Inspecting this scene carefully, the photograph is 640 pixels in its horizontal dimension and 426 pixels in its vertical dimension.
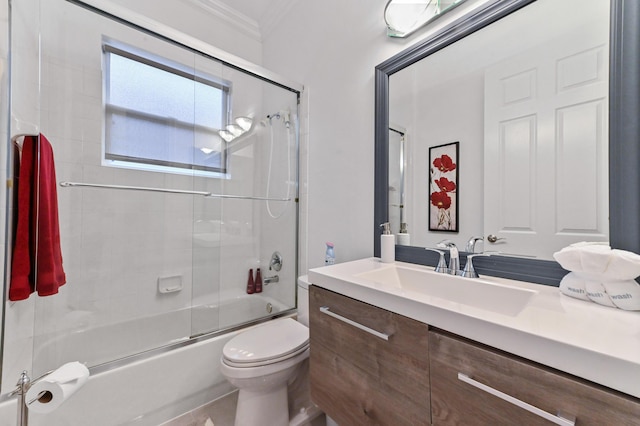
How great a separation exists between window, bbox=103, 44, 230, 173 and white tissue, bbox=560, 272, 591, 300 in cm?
195

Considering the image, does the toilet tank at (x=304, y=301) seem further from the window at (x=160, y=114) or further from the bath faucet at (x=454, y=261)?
the window at (x=160, y=114)

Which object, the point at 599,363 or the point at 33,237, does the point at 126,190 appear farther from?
the point at 599,363

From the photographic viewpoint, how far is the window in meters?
1.70

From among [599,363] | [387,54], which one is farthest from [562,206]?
[387,54]

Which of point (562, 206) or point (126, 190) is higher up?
point (126, 190)

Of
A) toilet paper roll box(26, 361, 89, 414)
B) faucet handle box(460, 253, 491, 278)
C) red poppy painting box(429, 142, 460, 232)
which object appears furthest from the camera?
red poppy painting box(429, 142, 460, 232)

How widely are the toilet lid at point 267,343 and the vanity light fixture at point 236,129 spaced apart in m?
1.37

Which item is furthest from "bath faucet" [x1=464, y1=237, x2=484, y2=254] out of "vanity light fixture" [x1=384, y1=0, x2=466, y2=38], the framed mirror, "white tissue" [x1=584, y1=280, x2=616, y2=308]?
"vanity light fixture" [x1=384, y1=0, x2=466, y2=38]

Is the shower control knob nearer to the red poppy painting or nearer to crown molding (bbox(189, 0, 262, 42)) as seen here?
the red poppy painting

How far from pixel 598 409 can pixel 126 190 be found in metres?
2.20

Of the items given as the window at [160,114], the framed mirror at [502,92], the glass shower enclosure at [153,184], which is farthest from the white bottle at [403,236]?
the window at [160,114]

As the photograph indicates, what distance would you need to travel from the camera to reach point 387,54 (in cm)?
140

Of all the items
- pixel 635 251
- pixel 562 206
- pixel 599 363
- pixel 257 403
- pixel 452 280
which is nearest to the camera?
pixel 599 363

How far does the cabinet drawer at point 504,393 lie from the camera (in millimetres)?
444
